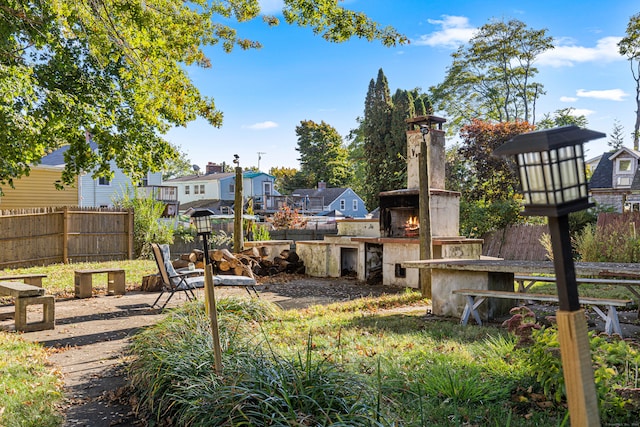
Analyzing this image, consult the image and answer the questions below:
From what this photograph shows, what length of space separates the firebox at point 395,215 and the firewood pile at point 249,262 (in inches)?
Result: 120

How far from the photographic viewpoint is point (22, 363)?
5020 mm

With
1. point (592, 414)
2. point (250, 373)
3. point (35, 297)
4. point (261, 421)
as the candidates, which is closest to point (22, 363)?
point (35, 297)

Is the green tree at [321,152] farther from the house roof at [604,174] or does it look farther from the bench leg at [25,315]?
the bench leg at [25,315]

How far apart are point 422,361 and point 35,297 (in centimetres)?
534

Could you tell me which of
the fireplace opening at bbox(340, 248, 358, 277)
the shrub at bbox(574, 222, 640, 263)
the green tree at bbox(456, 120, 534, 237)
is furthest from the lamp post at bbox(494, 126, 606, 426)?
the green tree at bbox(456, 120, 534, 237)

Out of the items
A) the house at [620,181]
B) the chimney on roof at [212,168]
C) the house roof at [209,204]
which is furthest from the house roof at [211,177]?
the house at [620,181]

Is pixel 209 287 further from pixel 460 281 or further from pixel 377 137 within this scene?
pixel 377 137

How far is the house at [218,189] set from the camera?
43.5 m

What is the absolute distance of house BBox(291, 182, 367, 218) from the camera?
145 feet

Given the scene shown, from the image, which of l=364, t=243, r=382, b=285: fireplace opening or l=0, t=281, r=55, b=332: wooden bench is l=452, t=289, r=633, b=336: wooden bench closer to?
l=364, t=243, r=382, b=285: fireplace opening

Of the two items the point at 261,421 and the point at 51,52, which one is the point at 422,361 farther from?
the point at 51,52

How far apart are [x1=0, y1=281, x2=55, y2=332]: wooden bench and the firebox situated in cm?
721

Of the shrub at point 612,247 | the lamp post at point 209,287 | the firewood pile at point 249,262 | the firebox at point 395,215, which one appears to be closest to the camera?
the lamp post at point 209,287

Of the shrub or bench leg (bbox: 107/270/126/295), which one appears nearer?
bench leg (bbox: 107/270/126/295)
